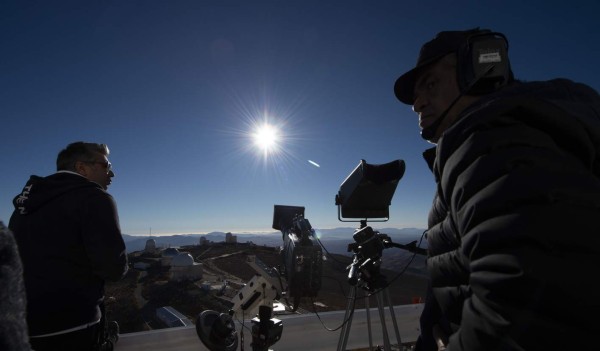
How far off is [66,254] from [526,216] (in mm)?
3830

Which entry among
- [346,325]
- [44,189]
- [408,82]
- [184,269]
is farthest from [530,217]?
[184,269]

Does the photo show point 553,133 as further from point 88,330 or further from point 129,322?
point 129,322

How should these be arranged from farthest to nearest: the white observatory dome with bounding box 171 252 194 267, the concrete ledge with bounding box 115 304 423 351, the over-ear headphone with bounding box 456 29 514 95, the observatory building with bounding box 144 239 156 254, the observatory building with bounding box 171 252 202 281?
1. the observatory building with bounding box 144 239 156 254
2. the white observatory dome with bounding box 171 252 194 267
3. the observatory building with bounding box 171 252 202 281
4. the concrete ledge with bounding box 115 304 423 351
5. the over-ear headphone with bounding box 456 29 514 95

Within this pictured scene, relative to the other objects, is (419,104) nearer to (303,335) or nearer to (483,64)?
(483,64)

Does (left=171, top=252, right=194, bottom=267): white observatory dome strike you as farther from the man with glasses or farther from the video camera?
the video camera

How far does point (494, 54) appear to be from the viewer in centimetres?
167

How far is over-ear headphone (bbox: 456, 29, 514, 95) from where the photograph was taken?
162cm

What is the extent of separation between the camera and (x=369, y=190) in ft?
12.1

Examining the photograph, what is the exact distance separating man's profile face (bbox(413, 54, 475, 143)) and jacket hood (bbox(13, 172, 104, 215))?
3.46 metres

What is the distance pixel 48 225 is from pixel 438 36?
157 inches

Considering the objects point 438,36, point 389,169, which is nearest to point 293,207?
point 389,169

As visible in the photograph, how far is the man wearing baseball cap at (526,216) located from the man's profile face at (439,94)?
0.70 m

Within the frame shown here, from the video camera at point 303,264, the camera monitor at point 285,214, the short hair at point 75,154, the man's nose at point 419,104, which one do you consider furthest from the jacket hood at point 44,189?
the man's nose at point 419,104

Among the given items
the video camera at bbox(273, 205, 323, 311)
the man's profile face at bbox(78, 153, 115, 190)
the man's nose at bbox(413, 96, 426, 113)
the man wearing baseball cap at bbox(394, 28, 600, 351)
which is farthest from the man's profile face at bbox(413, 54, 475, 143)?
the man's profile face at bbox(78, 153, 115, 190)
